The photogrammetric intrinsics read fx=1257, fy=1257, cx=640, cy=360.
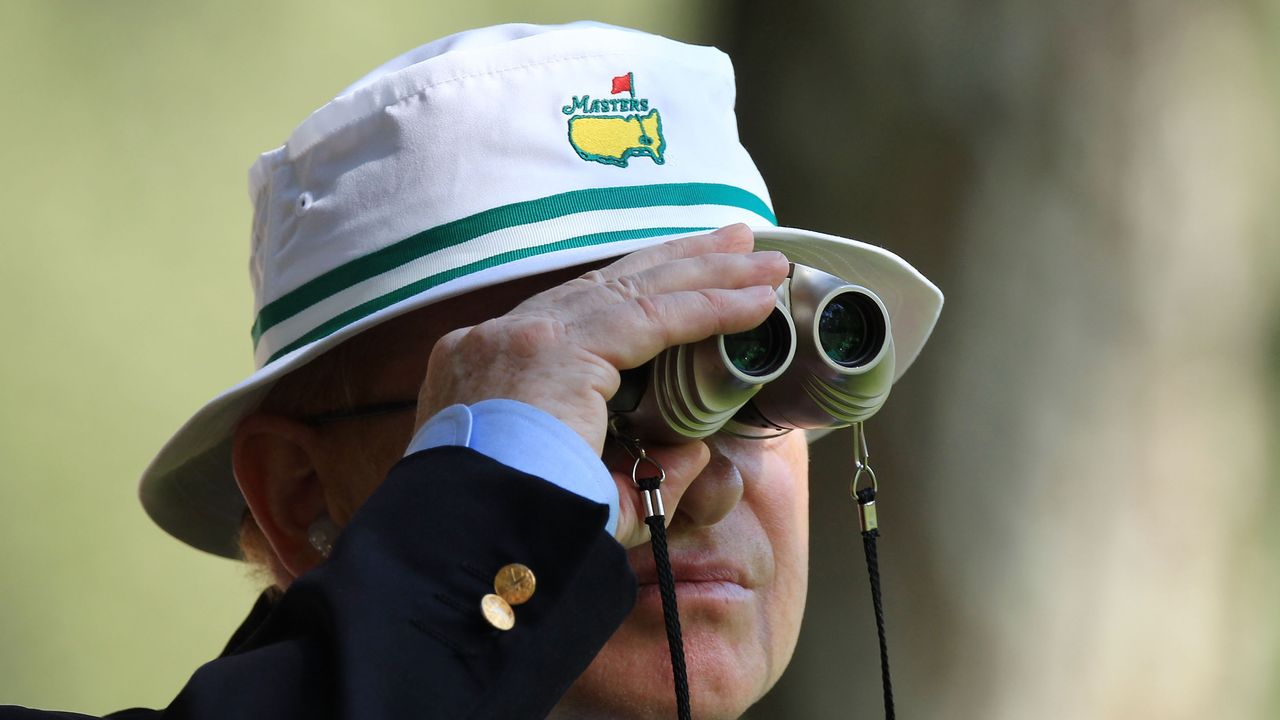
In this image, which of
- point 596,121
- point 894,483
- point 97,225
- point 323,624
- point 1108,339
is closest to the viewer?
point 323,624

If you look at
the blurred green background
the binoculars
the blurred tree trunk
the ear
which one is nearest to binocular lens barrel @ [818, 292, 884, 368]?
the binoculars

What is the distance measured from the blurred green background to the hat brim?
187 mm

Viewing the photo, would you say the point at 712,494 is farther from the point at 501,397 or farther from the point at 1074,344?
the point at 1074,344

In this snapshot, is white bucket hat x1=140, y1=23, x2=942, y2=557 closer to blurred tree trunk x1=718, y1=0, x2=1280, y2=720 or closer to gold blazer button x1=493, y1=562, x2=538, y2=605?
gold blazer button x1=493, y1=562, x2=538, y2=605

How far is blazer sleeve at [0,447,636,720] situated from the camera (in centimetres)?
77

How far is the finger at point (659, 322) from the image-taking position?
88 centimetres

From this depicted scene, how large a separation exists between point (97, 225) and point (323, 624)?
0.94 m

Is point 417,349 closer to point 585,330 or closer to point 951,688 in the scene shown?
point 585,330

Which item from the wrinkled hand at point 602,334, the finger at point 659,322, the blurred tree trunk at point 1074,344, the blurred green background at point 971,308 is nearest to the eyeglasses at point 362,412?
the wrinkled hand at point 602,334

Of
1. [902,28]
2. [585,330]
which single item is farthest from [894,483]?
[585,330]

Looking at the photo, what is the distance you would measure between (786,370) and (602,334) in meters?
0.16

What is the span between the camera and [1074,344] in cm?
204

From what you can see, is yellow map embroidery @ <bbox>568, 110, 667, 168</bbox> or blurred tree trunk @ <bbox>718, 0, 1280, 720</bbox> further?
blurred tree trunk @ <bbox>718, 0, 1280, 720</bbox>

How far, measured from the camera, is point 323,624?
31.4 inches
